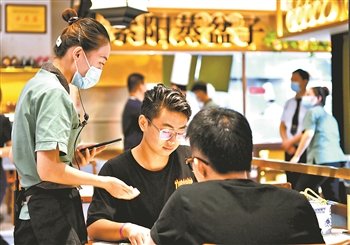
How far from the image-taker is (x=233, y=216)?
1639 mm

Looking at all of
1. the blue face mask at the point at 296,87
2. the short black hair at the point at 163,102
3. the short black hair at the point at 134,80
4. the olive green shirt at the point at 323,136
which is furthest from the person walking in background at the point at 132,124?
the short black hair at the point at 163,102

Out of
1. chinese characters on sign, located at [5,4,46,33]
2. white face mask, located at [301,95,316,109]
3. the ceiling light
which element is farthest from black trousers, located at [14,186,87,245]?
chinese characters on sign, located at [5,4,46,33]

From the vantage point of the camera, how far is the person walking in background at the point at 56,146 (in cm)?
205

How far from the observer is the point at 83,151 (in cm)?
240

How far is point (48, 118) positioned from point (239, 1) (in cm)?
708

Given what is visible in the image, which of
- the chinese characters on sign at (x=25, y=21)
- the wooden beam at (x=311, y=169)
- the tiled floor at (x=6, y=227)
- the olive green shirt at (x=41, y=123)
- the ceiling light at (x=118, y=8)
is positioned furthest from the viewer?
the chinese characters on sign at (x=25, y=21)

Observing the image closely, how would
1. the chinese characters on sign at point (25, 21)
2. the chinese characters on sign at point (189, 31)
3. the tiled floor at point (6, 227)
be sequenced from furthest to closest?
the chinese characters on sign at point (25, 21)
the chinese characters on sign at point (189, 31)
the tiled floor at point (6, 227)

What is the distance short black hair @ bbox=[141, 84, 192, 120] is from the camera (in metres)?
2.56

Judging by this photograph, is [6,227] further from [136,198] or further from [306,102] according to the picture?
[136,198]

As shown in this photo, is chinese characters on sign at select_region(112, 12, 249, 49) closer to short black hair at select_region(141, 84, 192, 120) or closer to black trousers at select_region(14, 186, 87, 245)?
short black hair at select_region(141, 84, 192, 120)

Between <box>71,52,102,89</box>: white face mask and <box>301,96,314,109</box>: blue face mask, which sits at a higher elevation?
<box>71,52,102,89</box>: white face mask

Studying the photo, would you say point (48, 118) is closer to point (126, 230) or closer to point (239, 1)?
point (126, 230)

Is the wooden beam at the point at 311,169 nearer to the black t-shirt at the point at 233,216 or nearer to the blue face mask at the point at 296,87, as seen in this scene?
the black t-shirt at the point at 233,216

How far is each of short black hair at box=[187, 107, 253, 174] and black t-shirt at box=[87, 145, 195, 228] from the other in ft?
2.46
